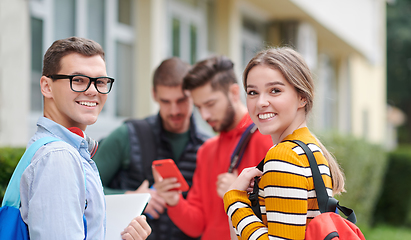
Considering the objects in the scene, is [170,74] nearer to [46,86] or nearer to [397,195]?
[46,86]

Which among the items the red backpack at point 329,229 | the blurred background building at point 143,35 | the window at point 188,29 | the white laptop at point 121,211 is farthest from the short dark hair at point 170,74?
the window at point 188,29

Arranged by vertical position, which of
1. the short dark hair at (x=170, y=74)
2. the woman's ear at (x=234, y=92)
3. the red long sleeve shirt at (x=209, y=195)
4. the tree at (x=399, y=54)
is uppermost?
the tree at (x=399, y=54)

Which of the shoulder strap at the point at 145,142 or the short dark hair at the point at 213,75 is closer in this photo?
the short dark hair at the point at 213,75

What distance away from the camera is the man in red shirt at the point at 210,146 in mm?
2694

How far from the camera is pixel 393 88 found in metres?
29.2

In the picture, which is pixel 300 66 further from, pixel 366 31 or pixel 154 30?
pixel 366 31

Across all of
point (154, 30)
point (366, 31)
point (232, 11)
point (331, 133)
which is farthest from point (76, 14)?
point (366, 31)

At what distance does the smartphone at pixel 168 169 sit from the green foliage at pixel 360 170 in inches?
179

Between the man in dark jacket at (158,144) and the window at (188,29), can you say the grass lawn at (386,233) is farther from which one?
the man in dark jacket at (158,144)

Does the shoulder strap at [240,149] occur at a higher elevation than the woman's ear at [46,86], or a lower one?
lower

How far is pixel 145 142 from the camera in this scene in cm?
312

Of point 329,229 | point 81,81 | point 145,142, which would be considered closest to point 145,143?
point 145,142

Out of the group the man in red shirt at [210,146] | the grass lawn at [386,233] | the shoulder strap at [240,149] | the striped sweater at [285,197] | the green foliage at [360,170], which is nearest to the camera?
the striped sweater at [285,197]

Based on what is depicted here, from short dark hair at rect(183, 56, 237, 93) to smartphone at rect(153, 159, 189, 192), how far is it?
60 cm
